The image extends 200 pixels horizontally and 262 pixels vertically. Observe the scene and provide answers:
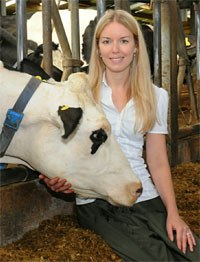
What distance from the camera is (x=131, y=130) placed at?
2.09 m

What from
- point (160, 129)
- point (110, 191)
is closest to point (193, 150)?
point (160, 129)

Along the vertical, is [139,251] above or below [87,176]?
below

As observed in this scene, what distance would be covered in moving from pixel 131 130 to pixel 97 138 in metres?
0.29

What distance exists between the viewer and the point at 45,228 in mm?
2340

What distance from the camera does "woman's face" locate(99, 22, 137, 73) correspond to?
207 cm

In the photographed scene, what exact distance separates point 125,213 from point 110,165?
0.88ft

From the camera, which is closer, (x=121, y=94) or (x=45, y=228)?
(x=121, y=94)

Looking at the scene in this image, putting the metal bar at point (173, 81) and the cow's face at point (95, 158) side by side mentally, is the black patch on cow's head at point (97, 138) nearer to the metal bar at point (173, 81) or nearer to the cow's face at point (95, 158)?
the cow's face at point (95, 158)

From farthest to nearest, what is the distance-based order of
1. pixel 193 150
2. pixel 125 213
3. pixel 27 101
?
pixel 193 150 < pixel 125 213 < pixel 27 101

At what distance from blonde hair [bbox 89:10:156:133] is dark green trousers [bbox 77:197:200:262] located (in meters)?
0.37

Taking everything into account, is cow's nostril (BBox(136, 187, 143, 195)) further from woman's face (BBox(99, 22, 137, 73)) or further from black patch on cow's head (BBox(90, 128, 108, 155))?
woman's face (BBox(99, 22, 137, 73))

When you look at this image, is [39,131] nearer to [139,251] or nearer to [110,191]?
[110,191]

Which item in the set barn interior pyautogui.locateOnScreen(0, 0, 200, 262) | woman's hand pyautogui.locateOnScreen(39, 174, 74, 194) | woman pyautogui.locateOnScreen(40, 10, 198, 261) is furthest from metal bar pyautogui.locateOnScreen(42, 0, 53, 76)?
woman's hand pyautogui.locateOnScreen(39, 174, 74, 194)

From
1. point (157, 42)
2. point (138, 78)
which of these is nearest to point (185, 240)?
point (138, 78)
